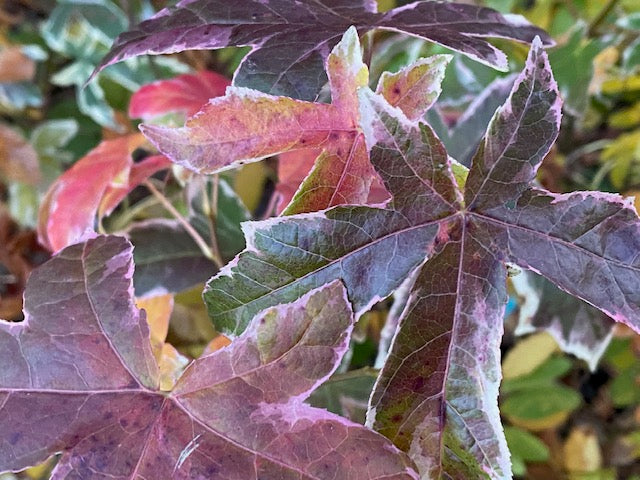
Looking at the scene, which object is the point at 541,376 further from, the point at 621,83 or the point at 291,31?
the point at 291,31

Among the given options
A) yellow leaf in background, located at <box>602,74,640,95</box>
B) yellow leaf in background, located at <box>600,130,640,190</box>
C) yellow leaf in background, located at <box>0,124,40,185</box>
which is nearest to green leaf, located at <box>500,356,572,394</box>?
yellow leaf in background, located at <box>600,130,640,190</box>

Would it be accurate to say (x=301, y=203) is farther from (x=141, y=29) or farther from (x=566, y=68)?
(x=566, y=68)

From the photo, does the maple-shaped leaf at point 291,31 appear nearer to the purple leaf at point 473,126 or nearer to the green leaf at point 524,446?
the purple leaf at point 473,126

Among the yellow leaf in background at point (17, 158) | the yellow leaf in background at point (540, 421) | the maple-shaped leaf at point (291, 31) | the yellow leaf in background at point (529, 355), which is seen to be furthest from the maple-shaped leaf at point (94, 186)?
the yellow leaf in background at point (540, 421)

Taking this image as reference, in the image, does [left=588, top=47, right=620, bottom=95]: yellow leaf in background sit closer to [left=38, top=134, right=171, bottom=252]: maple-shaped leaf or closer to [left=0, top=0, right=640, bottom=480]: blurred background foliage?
[left=0, top=0, right=640, bottom=480]: blurred background foliage

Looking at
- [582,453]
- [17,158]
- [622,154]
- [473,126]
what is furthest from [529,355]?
[17,158]

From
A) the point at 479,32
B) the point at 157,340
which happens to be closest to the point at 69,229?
the point at 157,340
